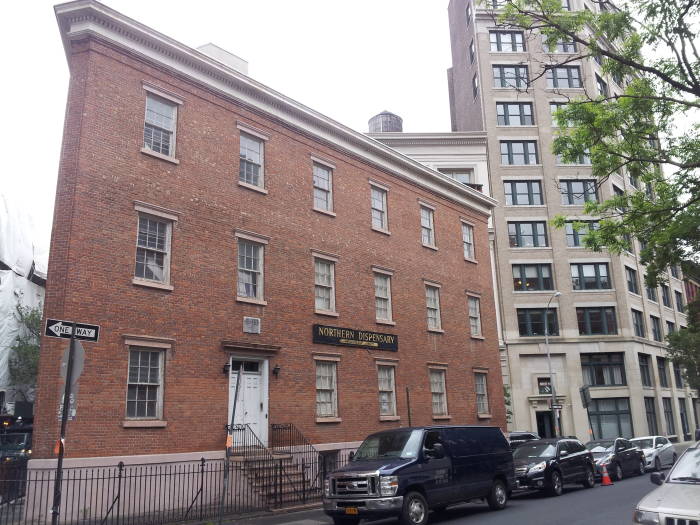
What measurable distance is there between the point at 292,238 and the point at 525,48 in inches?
1516

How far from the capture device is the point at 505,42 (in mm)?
52719

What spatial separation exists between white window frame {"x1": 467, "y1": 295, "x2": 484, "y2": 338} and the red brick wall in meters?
3.84

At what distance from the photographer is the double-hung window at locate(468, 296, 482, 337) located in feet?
100

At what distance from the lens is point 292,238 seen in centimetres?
2191

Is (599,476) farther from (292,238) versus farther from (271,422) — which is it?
(292,238)

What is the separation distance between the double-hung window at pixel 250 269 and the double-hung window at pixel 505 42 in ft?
128

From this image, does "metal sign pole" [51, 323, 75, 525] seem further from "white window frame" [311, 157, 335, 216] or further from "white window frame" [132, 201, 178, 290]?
"white window frame" [311, 157, 335, 216]

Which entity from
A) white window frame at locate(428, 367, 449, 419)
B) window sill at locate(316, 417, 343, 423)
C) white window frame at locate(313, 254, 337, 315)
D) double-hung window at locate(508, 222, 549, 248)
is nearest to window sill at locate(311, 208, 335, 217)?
white window frame at locate(313, 254, 337, 315)

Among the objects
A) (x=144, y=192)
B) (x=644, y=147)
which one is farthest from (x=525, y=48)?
(x=144, y=192)

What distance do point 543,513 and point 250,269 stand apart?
1100cm

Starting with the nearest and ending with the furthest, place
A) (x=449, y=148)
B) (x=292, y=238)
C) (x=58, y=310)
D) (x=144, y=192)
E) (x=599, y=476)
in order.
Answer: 1. (x=58, y=310)
2. (x=144, y=192)
3. (x=292, y=238)
4. (x=599, y=476)
5. (x=449, y=148)

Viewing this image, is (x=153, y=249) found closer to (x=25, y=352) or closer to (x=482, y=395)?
(x=482, y=395)

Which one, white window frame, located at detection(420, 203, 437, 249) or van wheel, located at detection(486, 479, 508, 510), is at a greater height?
white window frame, located at detection(420, 203, 437, 249)

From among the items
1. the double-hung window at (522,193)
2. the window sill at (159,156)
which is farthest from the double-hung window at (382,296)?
the double-hung window at (522,193)
